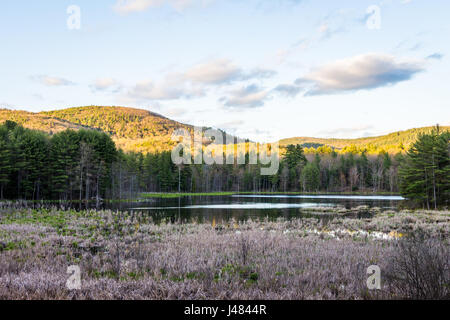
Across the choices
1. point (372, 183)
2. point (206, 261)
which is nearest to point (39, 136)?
point (206, 261)

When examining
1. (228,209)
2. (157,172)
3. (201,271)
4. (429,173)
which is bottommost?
(228,209)

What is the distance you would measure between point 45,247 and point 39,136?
63761 millimetres

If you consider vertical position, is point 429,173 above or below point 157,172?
below

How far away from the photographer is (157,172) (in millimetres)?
121062

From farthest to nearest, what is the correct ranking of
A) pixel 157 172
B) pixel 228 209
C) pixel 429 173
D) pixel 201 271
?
pixel 157 172
pixel 429 173
pixel 228 209
pixel 201 271

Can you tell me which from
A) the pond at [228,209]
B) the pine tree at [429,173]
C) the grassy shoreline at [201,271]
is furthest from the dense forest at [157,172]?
the pond at [228,209]

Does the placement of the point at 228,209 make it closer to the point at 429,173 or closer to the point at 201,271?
the point at 429,173

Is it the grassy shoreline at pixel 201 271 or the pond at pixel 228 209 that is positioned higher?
the grassy shoreline at pixel 201 271

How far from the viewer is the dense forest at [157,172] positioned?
159 feet

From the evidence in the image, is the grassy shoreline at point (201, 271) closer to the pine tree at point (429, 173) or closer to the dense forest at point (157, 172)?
the dense forest at point (157, 172)

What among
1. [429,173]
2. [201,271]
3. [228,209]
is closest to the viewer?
[201,271]

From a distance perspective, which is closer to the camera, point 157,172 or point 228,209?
point 228,209

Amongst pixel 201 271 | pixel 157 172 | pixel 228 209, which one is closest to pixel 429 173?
pixel 228 209

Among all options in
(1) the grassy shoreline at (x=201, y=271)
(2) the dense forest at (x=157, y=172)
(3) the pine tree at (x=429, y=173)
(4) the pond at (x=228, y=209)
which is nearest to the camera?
(1) the grassy shoreline at (x=201, y=271)
